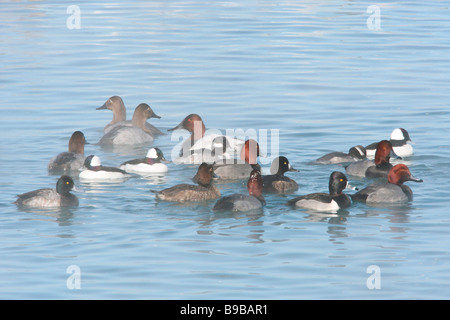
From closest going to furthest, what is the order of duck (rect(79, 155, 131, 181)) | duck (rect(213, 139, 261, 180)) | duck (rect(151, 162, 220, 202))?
duck (rect(151, 162, 220, 202)) → duck (rect(79, 155, 131, 181)) → duck (rect(213, 139, 261, 180))

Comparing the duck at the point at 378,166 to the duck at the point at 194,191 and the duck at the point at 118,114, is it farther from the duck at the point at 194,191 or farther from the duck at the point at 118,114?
Result: the duck at the point at 118,114

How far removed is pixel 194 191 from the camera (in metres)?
13.3

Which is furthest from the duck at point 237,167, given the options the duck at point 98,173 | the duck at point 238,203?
the duck at point 238,203

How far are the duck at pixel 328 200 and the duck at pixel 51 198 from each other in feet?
10.9

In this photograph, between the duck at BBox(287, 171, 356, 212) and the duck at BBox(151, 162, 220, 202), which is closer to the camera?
the duck at BBox(287, 171, 356, 212)

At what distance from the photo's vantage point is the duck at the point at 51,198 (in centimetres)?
1290

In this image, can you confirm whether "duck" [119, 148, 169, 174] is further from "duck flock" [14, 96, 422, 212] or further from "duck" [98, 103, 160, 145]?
"duck" [98, 103, 160, 145]

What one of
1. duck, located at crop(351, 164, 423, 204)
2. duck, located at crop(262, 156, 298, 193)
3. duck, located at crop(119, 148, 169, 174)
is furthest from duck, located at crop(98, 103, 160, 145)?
duck, located at crop(351, 164, 423, 204)

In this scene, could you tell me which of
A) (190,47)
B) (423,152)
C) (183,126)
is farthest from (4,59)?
(423,152)

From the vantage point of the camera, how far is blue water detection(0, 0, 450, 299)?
405 inches

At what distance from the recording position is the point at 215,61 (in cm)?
2508

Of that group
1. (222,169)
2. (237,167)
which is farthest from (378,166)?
(222,169)

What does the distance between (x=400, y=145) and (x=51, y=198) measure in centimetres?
685

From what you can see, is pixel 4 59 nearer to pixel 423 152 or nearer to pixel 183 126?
pixel 183 126
